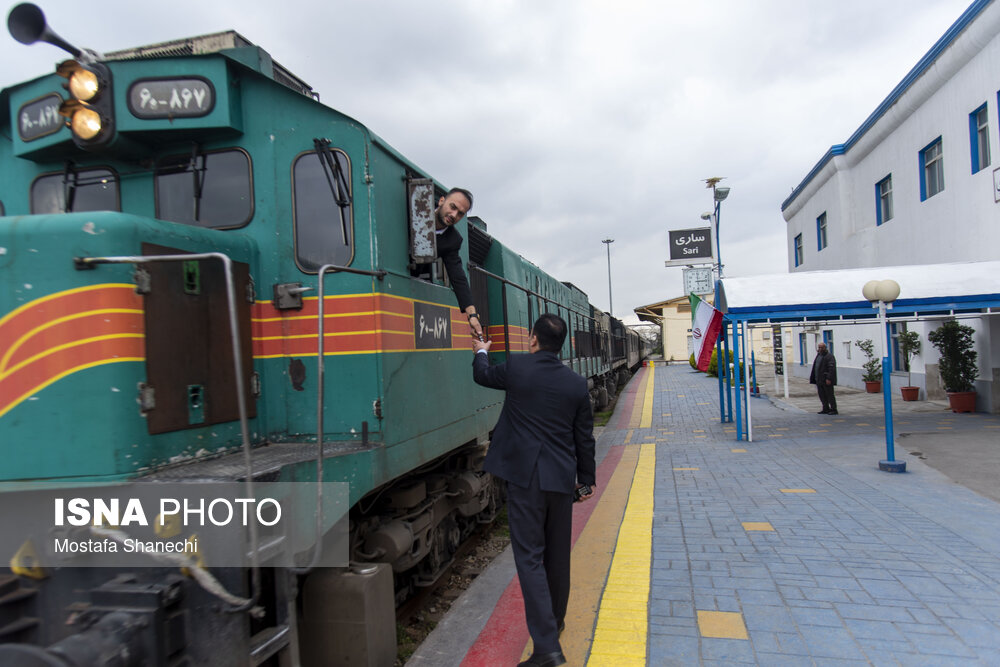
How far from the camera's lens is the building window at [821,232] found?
816 inches

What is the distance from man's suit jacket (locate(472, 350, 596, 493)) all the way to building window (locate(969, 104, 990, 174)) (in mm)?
11903

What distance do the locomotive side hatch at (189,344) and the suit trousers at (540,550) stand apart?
5.08 feet

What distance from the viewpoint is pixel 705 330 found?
37.7ft

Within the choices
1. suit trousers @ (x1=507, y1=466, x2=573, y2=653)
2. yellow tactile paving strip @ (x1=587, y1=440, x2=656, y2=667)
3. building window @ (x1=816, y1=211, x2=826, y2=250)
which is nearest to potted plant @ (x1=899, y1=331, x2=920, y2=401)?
building window @ (x1=816, y1=211, x2=826, y2=250)

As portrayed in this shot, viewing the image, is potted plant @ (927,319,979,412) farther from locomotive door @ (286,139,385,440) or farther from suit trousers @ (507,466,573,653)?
locomotive door @ (286,139,385,440)

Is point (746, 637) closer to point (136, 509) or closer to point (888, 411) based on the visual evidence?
point (136, 509)

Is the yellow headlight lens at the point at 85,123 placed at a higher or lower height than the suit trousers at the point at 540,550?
higher

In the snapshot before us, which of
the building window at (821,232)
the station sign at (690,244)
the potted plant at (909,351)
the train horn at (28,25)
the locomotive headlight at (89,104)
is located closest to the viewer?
the train horn at (28,25)

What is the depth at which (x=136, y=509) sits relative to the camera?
2.36m

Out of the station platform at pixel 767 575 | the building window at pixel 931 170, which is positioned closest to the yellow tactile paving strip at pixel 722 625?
the station platform at pixel 767 575

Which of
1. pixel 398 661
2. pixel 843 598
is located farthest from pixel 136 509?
pixel 843 598

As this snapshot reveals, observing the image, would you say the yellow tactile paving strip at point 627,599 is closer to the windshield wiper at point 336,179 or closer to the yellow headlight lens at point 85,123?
the windshield wiper at point 336,179

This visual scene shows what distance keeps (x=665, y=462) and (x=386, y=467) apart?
6542 millimetres

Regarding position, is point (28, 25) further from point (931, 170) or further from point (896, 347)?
point (896, 347)
